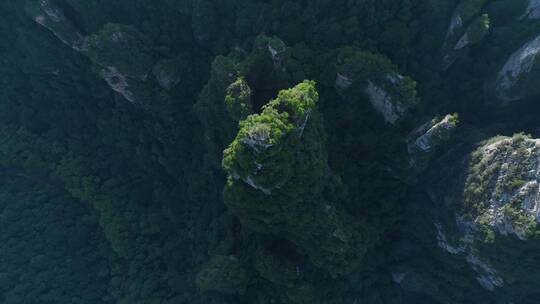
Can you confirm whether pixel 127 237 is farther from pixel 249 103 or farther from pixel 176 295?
pixel 249 103

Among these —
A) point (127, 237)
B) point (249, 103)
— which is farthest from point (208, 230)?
point (249, 103)

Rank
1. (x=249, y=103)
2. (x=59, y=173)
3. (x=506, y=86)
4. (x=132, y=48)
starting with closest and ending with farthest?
(x=249, y=103)
(x=506, y=86)
(x=132, y=48)
(x=59, y=173)

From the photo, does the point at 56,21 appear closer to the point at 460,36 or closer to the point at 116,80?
the point at 116,80

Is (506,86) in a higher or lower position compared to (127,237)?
higher

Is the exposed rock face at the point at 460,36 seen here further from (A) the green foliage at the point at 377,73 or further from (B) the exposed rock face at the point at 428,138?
(B) the exposed rock face at the point at 428,138

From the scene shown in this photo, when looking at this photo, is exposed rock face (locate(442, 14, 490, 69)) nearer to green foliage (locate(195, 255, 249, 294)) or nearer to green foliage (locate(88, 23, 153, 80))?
green foliage (locate(195, 255, 249, 294))

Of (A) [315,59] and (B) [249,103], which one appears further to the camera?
(A) [315,59]
